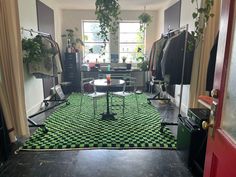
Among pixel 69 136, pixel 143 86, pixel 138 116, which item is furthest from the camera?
pixel 143 86

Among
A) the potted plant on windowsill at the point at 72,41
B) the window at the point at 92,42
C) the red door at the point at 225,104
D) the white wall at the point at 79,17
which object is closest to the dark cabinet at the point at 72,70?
the potted plant on windowsill at the point at 72,41

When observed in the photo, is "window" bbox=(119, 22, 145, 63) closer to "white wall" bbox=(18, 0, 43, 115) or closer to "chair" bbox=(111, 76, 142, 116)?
"chair" bbox=(111, 76, 142, 116)

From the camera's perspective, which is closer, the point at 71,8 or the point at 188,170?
the point at 188,170

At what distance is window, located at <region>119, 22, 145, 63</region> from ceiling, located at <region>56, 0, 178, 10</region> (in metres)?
0.59

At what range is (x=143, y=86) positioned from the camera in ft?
20.9

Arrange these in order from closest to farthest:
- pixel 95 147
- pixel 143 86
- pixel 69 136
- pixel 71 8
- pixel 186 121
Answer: pixel 186 121 → pixel 95 147 → pixel 69 136 → pixel 71 8 → pixel 143 86

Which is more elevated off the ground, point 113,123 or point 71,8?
point 71,8

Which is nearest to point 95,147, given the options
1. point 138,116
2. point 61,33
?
point 138,116

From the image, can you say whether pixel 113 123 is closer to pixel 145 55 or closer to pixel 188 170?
pixel 188 170

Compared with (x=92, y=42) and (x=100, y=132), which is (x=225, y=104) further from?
(x=92, y=42)

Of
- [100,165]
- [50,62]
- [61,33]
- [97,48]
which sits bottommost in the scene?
[100,165]

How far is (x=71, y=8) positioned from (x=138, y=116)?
408 centimetres

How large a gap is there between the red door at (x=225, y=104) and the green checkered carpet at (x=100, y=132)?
1.56 meters

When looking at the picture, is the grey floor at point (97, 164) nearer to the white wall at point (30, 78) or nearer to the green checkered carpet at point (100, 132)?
the green checkered carpet at point (100, 132)
